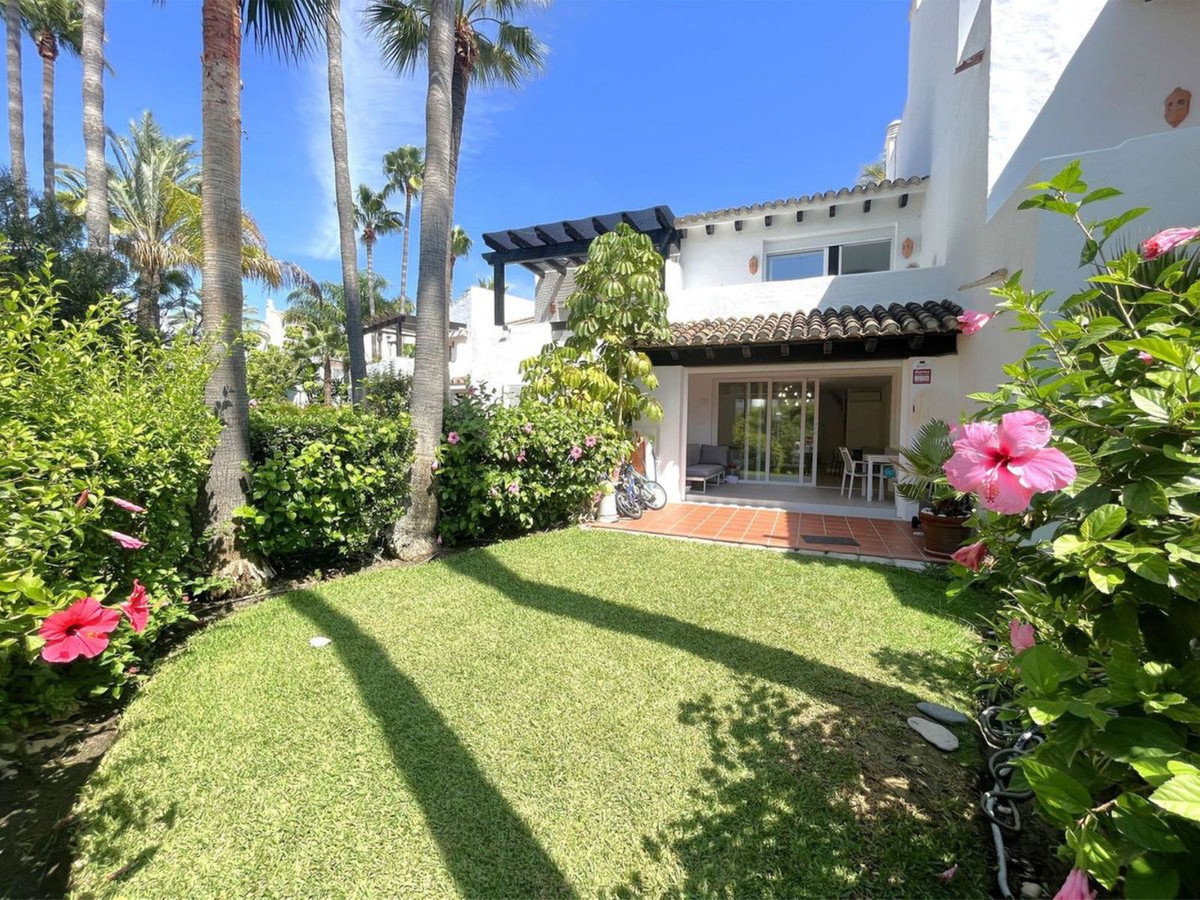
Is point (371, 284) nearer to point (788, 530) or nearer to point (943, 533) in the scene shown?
point (788, 530)

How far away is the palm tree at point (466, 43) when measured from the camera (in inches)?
392

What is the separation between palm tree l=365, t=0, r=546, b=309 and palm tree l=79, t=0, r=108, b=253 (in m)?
5.16

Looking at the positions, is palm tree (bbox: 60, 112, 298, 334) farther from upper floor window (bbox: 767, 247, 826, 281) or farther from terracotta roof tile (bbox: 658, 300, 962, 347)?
upper floor window (bbox: 767, 247, 826, 281)

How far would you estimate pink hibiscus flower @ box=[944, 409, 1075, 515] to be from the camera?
1210mm

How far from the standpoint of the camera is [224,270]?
534 centimetres

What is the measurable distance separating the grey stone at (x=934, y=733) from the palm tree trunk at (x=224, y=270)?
6.34 metres

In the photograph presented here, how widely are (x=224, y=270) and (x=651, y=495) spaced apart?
24.7 feet

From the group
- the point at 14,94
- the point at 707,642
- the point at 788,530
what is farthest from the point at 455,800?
the point at 14,94

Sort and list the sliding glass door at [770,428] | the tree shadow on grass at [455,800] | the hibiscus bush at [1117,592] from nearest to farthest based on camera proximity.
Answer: the hibiscus bush at [1117,592] → the tree shadow on grass at [455,800] → the sliding glass door at [770,428]

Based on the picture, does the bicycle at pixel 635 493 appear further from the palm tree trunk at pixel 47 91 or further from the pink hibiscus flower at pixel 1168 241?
the palm tree trunk at pixel 47 91

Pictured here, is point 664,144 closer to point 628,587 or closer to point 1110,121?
point 1110,121

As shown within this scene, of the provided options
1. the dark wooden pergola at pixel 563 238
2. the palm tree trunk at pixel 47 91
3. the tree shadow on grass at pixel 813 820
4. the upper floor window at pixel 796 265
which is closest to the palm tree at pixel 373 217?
the palm tree trunk at pixel 47 91

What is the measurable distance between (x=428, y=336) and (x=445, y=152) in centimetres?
258

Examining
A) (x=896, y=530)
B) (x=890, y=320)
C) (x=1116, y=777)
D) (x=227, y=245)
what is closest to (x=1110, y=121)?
(x=890, y=320)
